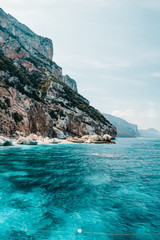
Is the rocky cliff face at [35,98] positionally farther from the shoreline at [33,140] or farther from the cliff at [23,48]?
the shoreline at [33,140]

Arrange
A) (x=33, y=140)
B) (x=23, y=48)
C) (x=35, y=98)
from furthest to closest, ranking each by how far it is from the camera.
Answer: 1. (x=23, y=48)
2. (x=35, y=98)
3. (x=33, y=140)

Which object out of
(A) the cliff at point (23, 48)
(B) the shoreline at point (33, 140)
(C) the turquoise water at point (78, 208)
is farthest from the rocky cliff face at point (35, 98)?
(C) the turquoise water at point (78, 208)

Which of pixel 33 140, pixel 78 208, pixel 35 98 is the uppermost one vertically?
pixel 35 98

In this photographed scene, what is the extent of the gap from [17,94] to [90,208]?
215ft

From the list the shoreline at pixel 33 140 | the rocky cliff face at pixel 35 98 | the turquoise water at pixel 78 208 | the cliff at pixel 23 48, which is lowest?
the turquoise water at pixel 78 208

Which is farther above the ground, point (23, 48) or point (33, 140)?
point (23, 48)

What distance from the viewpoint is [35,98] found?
259 feet

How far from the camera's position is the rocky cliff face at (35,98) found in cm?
5938

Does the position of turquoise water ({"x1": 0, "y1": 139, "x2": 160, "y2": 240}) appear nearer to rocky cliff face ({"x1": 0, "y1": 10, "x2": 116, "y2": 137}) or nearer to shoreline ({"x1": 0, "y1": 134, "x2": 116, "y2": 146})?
shoreline ({"x1": 0, "y1": 134, "x2": 116, "y2": 146})

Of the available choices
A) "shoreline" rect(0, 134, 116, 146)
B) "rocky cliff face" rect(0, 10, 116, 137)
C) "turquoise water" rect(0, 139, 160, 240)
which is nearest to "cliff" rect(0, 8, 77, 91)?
"rocky cliff face" rect(0, 10, 116, 137)

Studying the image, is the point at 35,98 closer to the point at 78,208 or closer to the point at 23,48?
the point at 23,48

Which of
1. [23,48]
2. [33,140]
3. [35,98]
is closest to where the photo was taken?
[33,140]

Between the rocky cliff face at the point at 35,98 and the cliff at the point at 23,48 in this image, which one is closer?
the rocky cliff face at the point at 35,98

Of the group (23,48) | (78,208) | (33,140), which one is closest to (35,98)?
(33,140)
